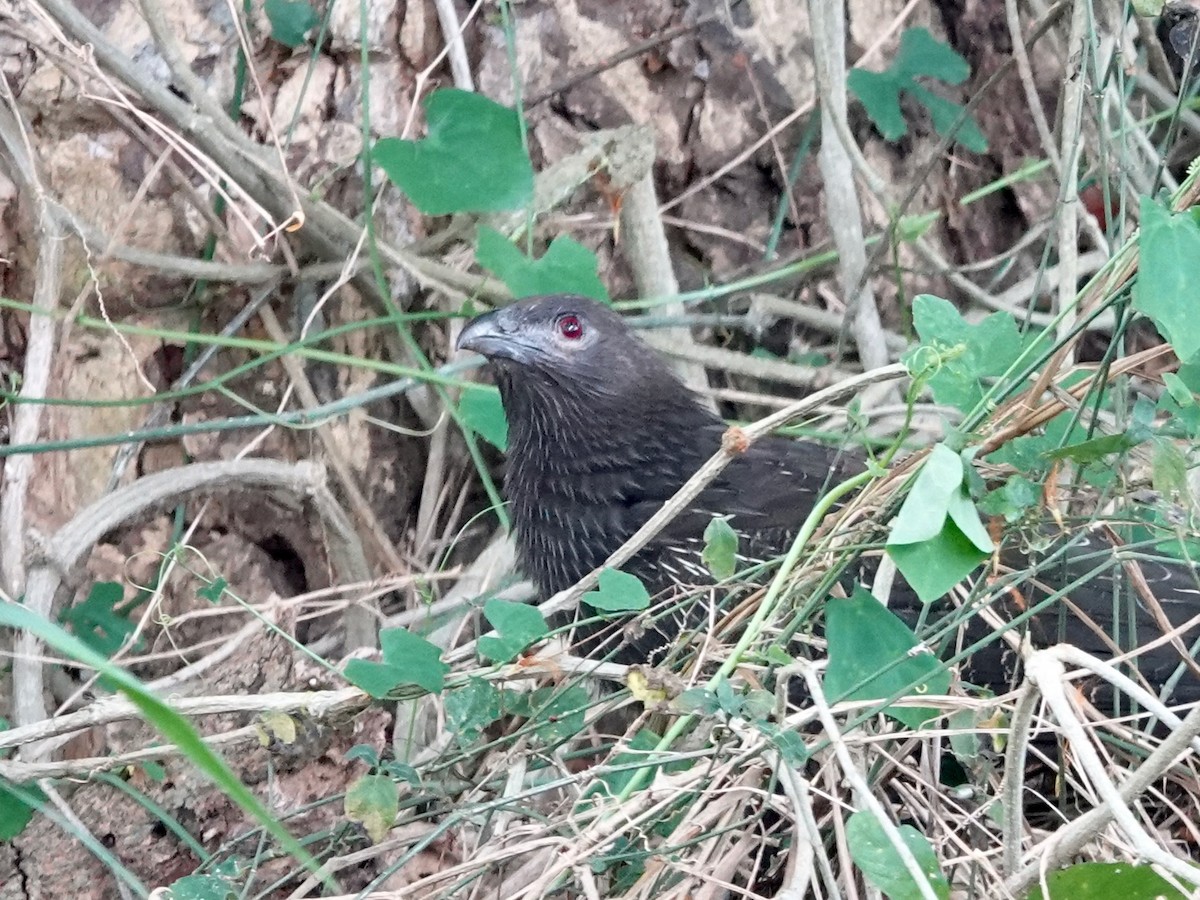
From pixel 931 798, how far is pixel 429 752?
3.35 ft

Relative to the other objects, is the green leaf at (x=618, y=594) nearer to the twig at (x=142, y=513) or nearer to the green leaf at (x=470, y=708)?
the green leaf at (x=470, y=708)

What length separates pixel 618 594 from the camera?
69.3 inches

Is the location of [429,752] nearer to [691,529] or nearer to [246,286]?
[691,529]

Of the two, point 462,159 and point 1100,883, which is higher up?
point 462,159

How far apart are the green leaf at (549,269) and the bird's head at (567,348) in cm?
6

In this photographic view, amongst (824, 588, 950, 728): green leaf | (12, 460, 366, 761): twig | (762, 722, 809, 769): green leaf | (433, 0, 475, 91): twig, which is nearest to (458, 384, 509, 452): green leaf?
(12, 460, 366, 761): twig

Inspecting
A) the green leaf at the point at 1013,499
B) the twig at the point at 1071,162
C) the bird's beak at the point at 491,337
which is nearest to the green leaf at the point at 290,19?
the bird's beak at the point at 491,337

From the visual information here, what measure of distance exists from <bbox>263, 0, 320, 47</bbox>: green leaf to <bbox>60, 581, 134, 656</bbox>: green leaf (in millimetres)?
1231

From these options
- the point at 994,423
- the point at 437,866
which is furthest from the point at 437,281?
the point at 994,423

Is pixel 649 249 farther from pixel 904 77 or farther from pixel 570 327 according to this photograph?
pixel 904 77

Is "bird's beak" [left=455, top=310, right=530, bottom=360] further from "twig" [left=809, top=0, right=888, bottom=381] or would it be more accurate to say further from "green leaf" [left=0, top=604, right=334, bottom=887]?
"green leaf" [left=0, top=604, right=334, bottom=887]

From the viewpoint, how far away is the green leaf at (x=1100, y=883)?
1.41m

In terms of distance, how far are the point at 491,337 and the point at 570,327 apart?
0.23m

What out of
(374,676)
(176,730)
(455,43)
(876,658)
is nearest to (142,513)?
(374,676)
